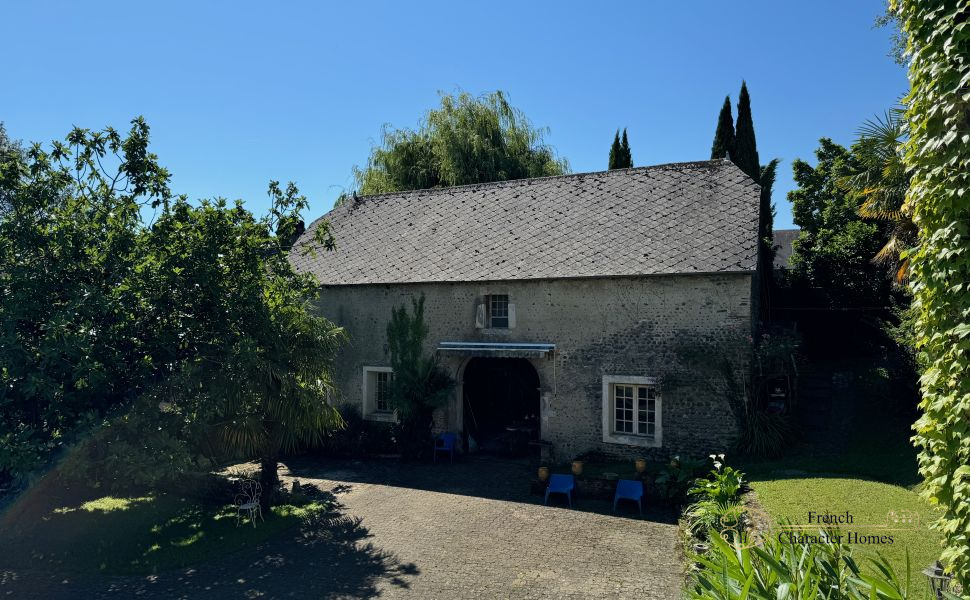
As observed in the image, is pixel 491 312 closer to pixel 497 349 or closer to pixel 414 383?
pixel 497 349

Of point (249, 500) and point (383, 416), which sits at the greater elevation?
point (383, 416)

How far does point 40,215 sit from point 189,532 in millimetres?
6473

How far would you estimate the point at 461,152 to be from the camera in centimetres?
3006

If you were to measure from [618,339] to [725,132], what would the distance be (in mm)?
19139

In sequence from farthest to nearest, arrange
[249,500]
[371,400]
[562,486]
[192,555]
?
1. [371,400]
2. [562,486]
3. [249,500]
4. [192,555]

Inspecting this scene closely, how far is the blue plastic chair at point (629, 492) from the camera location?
12.3 meters

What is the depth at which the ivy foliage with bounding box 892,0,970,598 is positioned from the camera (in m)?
4.19

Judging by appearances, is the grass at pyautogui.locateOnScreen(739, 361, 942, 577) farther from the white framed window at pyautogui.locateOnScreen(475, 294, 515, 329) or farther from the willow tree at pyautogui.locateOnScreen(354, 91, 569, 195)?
the willow tree at pyautogui.locateOnScreen(354, 91, 569, 195)

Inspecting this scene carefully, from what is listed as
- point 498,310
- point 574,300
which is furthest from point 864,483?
point 498,310

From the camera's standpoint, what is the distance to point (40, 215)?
10.4 metres

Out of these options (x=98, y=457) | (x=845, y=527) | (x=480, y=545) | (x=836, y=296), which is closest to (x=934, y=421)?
(x=845, y=527)

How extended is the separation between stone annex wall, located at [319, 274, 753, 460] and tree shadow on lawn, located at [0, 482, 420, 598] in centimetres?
618

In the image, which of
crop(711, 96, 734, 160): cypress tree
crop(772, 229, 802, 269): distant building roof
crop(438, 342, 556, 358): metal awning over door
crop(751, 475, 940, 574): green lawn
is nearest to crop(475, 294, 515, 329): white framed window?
crop(438, 342, 556, 358): metal awning over door

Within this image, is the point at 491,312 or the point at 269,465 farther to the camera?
the point at 491,312
